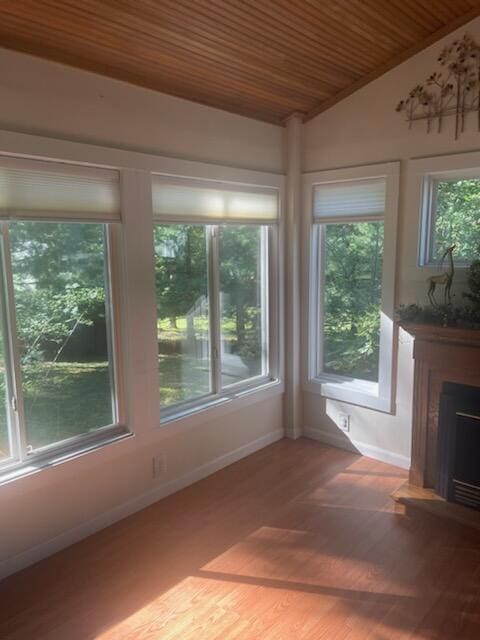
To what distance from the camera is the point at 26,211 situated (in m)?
2.44

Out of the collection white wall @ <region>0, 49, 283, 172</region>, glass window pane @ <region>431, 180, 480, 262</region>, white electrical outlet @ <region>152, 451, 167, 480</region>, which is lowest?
white electrical outlet @ <region>152, 451, 167, 480</region>

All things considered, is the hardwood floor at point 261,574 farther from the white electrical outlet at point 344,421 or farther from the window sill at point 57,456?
the white electrical outlet at point 344,421

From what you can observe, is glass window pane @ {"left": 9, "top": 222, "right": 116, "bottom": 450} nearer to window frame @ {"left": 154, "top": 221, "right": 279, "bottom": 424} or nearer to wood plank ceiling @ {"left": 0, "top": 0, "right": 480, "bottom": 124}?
window frame @ {"left": 154, "top": 221, "right": 279, "bottom": 424}

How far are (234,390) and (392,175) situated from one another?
1.99 m

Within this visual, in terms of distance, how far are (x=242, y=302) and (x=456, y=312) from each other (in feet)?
5.24

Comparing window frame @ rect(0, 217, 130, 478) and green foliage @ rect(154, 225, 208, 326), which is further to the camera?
green foliage @ rect(154, 225, 208, 326)

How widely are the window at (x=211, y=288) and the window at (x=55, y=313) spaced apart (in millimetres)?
411

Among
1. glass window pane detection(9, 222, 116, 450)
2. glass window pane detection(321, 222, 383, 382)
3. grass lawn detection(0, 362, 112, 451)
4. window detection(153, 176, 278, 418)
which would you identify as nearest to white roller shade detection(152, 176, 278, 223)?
window detection(153, 176, 278, 418)

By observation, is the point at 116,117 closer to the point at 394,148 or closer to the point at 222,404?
the point at 394,148

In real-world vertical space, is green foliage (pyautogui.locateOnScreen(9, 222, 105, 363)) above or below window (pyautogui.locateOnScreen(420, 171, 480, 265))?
below

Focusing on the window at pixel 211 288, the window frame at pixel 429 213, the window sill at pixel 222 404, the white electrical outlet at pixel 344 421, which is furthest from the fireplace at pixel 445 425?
the window at pixel 211 288

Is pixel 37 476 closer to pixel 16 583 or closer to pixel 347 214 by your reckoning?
pixel 16 583

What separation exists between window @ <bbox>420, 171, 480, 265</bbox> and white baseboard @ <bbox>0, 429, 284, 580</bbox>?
201 cm

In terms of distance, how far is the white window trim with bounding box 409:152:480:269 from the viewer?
A: 123 inches
